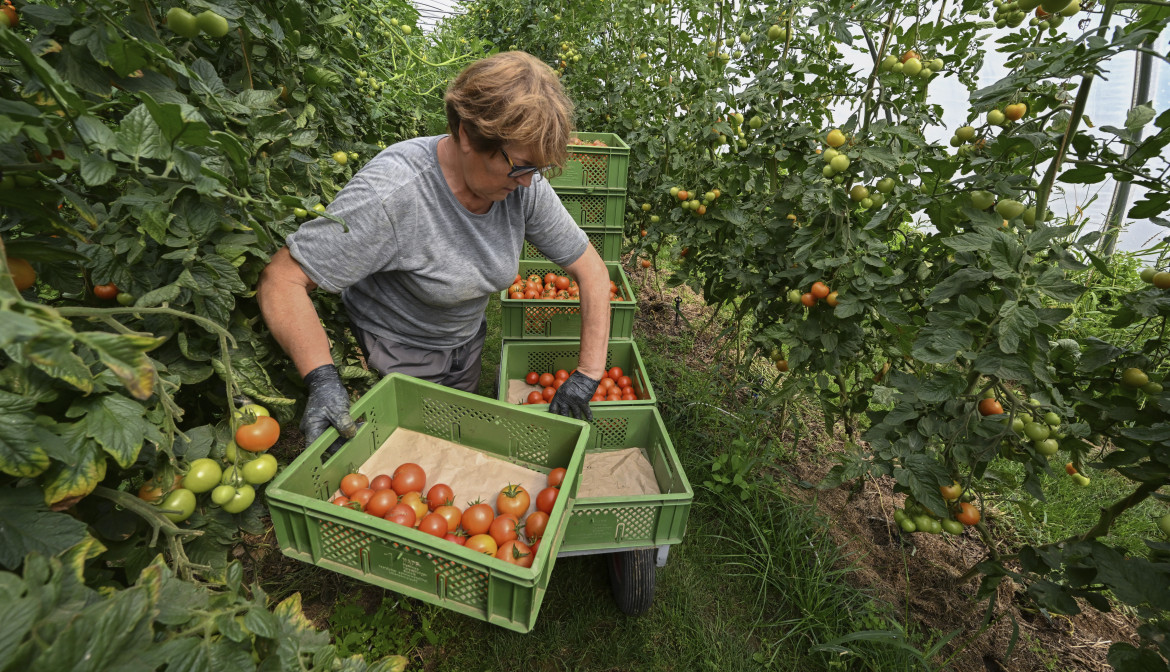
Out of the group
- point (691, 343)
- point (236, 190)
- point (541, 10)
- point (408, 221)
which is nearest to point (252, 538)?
point (408, 221)

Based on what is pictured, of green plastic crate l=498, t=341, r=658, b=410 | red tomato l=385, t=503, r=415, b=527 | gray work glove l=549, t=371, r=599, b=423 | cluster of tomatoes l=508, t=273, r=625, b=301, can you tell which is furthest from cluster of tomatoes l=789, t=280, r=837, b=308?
red tomato l=385, t=503, r=415, b=527

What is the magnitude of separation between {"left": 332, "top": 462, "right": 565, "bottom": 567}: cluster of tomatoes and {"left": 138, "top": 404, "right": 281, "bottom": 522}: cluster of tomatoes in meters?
0.31

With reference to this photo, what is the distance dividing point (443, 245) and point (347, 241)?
0.33 meters

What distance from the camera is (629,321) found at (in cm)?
302

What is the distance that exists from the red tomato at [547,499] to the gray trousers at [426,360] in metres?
0.82

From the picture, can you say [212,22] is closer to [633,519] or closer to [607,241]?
[633,519]

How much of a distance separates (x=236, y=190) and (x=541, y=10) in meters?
5.70

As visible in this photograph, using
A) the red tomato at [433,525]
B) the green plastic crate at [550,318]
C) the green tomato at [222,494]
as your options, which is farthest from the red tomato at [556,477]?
the green plastic crate at [550,318]

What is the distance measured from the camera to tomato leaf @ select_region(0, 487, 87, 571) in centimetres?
68

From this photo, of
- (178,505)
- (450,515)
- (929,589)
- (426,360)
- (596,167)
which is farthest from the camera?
(596,167)

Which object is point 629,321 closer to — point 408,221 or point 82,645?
point 408,221

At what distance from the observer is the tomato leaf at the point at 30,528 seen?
68 centimetres

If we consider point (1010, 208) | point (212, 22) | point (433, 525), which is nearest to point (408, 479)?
point (433, 525)

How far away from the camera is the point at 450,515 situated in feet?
5.06
